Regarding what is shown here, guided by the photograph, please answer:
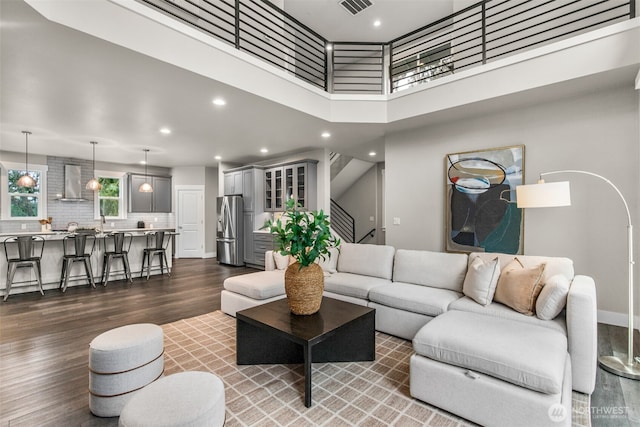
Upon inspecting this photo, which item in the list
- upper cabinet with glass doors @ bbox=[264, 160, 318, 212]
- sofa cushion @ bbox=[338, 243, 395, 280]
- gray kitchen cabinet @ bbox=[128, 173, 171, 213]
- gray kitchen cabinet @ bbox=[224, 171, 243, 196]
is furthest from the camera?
gray kitchen cabinet @ bbox=[128, 173, 171, 213]

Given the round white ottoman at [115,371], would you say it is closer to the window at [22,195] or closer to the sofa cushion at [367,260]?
the sofa cushion at [367,260]

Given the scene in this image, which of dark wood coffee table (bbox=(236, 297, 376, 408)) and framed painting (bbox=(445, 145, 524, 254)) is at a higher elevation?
framed painting (bbox=(445, 145, 524, 254))

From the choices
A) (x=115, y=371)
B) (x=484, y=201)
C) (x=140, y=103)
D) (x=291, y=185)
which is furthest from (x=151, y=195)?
(x=484, y=201)

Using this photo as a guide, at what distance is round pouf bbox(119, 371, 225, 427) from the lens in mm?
1306

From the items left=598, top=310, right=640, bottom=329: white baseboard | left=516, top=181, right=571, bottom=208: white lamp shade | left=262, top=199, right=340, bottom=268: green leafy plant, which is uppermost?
left=516, top=181, right=571, bottom=208: white lamp shade

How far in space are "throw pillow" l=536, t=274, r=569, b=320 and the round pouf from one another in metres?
2.42

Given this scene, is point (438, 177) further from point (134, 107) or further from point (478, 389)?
point (134, 107)

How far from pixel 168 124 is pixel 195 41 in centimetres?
217

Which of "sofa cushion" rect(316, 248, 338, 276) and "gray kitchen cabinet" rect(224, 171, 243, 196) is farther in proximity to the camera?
"gray kitchen cabinet" rect(224, 171, 243, 196)

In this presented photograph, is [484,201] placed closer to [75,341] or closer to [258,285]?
[258,285]

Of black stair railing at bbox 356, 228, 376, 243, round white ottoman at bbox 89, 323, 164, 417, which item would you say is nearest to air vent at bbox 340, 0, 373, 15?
black stair railing at bbox 356, 228, 376, 243

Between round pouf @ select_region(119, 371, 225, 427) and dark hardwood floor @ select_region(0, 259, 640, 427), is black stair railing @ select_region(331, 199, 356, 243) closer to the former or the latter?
dark hardwood floor @ select_region(0, 259, 640, 427)

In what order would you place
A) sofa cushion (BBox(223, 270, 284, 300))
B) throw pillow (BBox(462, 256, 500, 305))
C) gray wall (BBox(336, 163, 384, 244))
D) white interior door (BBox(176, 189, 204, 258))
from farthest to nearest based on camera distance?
white interior door (BBox(176, 189, 204, 258))
gray wall (BBox(336, 163, 384, 244))
sofa cushion (BBox(223, 270, 284, 300))
throw pillow (BBox(462, 256, 500, 305))

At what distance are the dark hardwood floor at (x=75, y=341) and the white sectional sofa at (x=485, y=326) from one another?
0.49m
